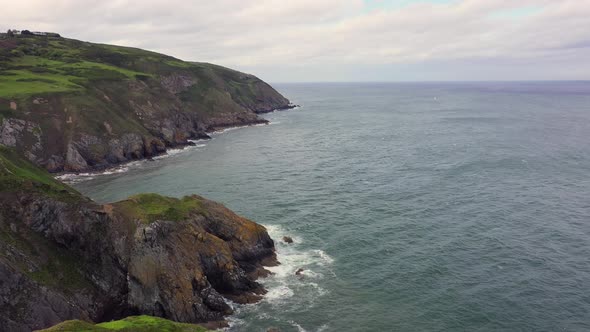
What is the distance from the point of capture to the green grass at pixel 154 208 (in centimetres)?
5369

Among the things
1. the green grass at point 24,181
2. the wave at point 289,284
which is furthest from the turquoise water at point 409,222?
the green grass at point 24,181

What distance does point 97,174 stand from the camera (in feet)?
351

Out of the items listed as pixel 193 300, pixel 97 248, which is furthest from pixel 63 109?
pixel 193 300

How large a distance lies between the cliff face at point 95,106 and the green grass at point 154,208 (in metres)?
62.2

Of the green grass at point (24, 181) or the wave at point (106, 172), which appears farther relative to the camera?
the wave at point (106, 172)

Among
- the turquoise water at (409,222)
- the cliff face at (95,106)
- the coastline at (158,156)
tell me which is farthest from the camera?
the cliff face at (95,106)

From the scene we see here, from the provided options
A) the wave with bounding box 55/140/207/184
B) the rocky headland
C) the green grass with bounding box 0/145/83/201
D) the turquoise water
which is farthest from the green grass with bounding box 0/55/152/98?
the rocky headland

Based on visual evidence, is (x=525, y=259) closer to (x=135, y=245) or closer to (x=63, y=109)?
(x=135, y=245)

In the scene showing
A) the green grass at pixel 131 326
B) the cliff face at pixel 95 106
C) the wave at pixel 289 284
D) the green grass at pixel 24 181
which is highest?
the cliff face at pixel 95 106

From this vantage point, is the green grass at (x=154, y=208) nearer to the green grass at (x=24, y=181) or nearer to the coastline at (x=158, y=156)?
the green grass at (x=24, y=181)

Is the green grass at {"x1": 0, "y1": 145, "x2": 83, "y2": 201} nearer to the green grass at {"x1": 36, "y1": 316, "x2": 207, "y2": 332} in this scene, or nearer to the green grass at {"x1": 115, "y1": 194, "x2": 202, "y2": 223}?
the green grass at {"x1": 115, "y1": 194, "x2": 202, "y2": 223}

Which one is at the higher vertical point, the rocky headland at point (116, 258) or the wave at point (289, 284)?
the rocky headland at point (116, 258)

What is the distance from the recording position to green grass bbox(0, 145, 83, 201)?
2032 inches

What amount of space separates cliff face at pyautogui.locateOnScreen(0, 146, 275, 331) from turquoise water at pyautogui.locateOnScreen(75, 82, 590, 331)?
6464 mm
